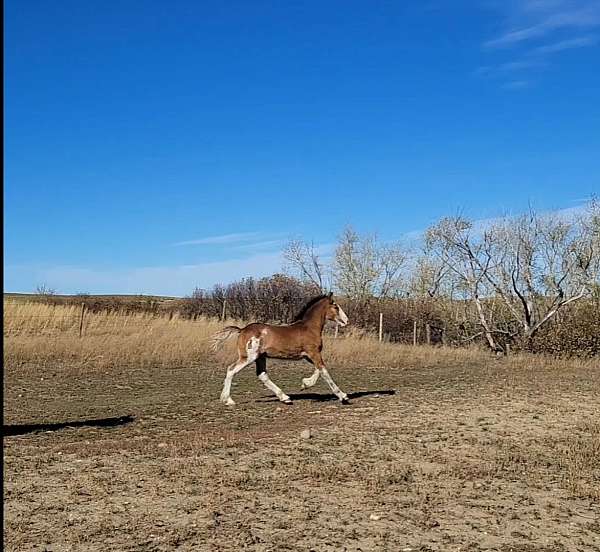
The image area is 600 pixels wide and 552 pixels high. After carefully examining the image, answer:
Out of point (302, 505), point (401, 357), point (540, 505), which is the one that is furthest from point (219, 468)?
point (401, 357)

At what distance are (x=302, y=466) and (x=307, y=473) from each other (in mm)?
316

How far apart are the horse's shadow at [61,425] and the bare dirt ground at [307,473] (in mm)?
102

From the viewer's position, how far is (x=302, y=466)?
25.3 ft

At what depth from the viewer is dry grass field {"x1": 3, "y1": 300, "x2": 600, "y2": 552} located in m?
5.60

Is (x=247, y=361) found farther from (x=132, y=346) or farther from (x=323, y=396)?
(x=132, y=346)

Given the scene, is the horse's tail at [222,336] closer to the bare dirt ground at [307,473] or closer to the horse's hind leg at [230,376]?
the horse's hind leg at [230,376]

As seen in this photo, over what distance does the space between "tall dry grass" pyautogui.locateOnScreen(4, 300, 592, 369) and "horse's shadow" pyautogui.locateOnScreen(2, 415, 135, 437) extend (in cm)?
867

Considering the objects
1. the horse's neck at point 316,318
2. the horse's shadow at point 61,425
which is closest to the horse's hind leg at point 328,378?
the horse's neck at point 316,318

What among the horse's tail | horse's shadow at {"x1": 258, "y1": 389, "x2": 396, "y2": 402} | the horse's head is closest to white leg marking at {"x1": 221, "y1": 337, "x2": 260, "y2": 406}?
the horse's tail

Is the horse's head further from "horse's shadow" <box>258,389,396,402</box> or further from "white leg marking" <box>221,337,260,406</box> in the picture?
"white leg marking" <box>221,337,260,406</box>

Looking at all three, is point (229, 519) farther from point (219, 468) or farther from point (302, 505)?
point (219, 468)

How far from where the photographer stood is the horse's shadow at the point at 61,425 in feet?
33.0

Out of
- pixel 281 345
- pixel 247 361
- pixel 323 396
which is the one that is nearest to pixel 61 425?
pixel 247 361

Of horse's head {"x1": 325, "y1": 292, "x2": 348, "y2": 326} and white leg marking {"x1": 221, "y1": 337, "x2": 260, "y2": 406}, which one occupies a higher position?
horse's head {"x1": 325, "y1": 292, "x2": 348, "y2": 326}
